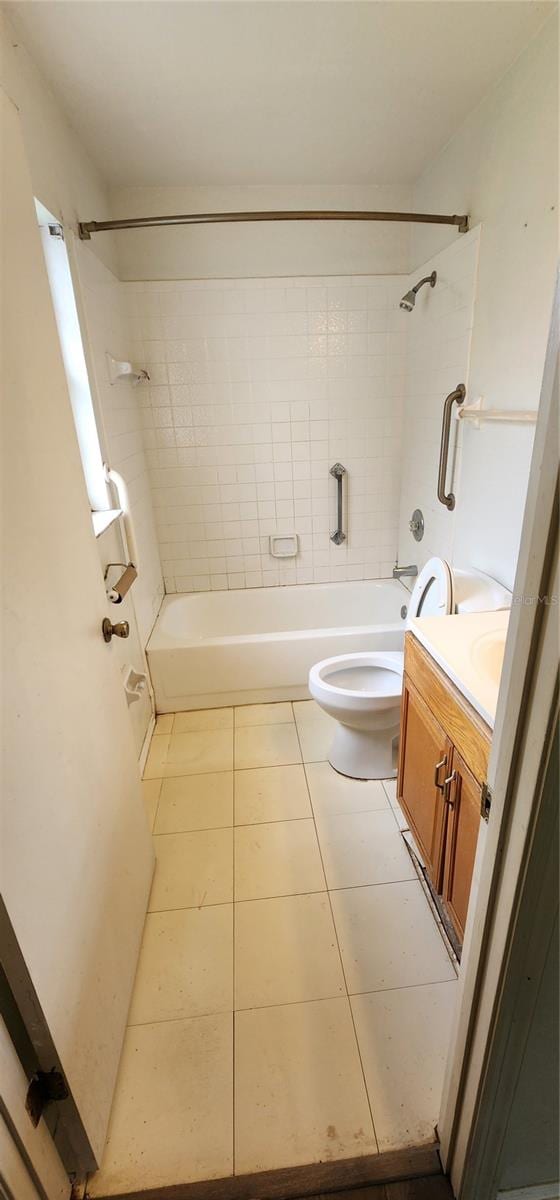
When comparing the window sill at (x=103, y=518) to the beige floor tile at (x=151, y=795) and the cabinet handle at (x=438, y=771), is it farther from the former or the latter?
the cabinet handle at (x=438, y=771)

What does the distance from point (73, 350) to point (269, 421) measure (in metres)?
1.22

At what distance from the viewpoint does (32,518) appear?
0.84 metres

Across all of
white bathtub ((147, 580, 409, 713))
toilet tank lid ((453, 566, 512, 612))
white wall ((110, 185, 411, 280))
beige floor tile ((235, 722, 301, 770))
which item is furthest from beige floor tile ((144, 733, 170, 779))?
white wall ((110, 185, 411, 280))

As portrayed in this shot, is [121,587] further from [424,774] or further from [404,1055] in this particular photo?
[404,1055]

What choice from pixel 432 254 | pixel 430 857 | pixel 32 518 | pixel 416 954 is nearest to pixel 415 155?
pixel 432 254

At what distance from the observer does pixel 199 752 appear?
218 cm

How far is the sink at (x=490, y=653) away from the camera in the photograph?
117 cm

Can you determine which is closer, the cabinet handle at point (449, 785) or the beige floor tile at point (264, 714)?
the cabinet handle at point (449, 785)

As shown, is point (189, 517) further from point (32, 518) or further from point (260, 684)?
point (32, 518)

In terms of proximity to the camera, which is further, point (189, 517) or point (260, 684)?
point (189, 517)

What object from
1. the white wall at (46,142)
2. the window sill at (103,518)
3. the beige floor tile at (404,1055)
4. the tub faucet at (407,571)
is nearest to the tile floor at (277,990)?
the beige floor tile at (404,1055)

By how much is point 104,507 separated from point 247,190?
1703 mm

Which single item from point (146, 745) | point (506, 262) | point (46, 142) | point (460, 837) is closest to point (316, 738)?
point (146, 745)

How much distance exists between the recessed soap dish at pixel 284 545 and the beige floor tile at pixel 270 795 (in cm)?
134
